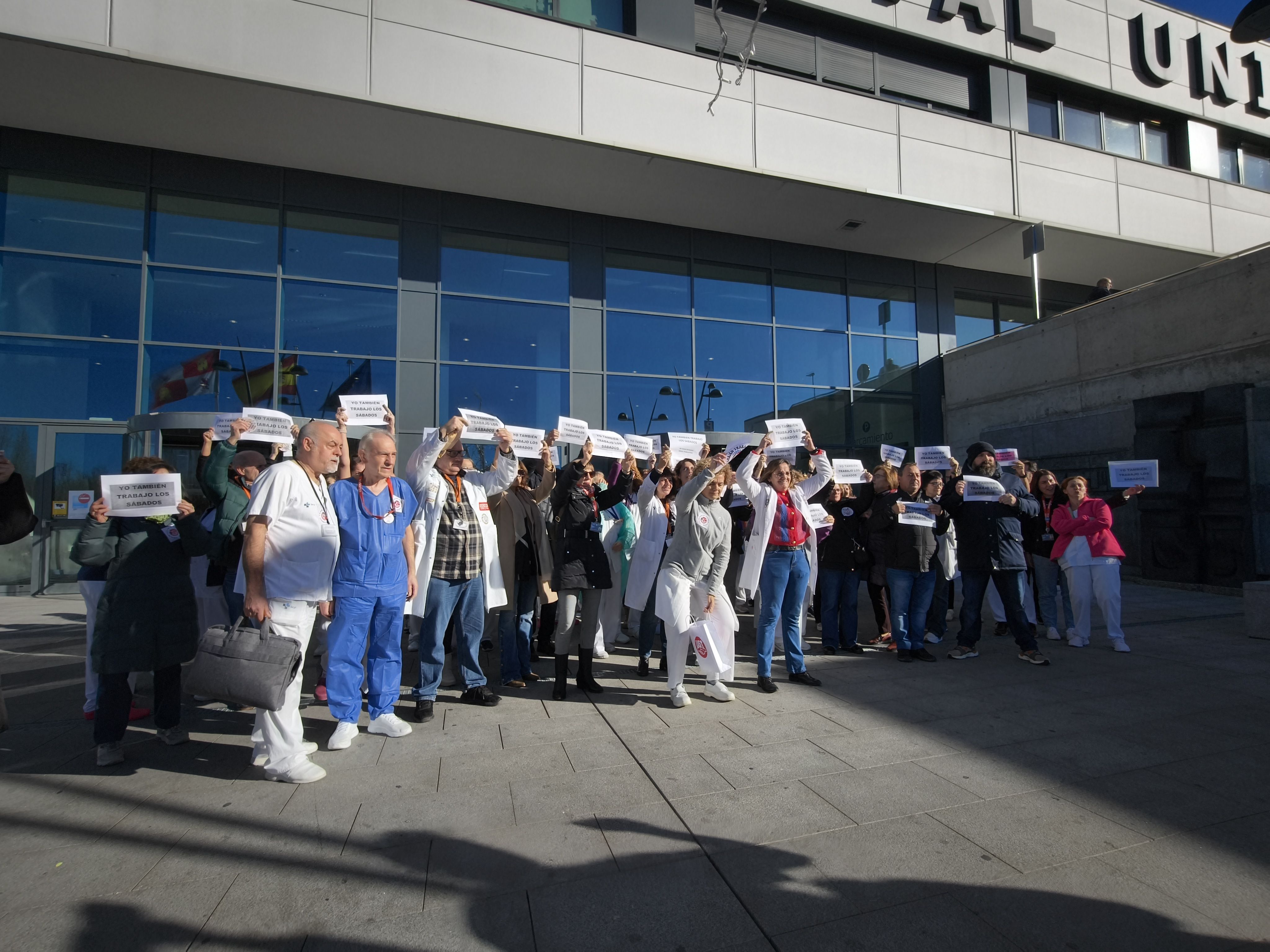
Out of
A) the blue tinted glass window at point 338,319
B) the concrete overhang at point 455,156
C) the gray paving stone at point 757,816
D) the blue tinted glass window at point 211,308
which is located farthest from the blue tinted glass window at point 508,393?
the gray paving stone at point 757,816

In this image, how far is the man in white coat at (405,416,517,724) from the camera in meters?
4.68

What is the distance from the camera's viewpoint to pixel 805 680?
5465mm

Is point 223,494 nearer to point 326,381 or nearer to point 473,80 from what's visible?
point 326,381

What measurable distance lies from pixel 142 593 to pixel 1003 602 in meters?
7.04

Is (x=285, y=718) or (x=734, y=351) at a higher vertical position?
(x=734, y=351)

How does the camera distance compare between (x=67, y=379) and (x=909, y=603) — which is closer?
(x=909, y=603)

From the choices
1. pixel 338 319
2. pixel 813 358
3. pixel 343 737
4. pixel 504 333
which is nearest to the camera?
pixel 343 737

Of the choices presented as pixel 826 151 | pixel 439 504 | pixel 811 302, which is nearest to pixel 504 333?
pixel 811 302

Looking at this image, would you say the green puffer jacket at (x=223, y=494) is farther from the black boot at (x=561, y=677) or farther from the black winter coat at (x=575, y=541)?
the black boot at (x=561, y=677)

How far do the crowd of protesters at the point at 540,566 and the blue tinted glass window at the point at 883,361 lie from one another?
309 inches

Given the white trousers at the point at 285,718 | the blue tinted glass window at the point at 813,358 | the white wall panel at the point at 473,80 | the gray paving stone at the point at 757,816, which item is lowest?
the gray paving stone at the point at 757,816

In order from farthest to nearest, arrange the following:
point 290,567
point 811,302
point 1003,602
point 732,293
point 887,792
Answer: point 811,302 → point 732,293 → point 1003,602 → point 290,567 → point 887,792

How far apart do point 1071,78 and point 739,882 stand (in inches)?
784

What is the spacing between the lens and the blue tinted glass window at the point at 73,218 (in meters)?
10.7
